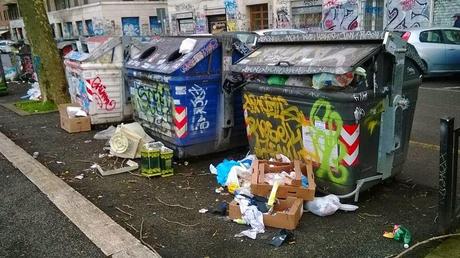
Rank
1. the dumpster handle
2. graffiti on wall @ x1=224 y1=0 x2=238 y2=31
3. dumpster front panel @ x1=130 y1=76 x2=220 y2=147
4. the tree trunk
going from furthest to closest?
1. graffiti on wall @ x1=224 y1=0 x2=238 y2=31
2. the tree trunk
3. dumpster front panel @ x1=130 y1=76 x2=220 y2=147
4. the dumpster handle

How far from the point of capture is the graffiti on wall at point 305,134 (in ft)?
11.9

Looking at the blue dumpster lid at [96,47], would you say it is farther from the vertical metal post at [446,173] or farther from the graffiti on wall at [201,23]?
the graffiti on wall at [201,23]

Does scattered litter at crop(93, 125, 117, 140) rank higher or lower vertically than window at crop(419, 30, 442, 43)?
lower

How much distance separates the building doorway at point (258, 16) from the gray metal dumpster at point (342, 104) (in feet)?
60.5

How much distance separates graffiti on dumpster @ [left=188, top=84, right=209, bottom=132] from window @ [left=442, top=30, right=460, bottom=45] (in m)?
9.63

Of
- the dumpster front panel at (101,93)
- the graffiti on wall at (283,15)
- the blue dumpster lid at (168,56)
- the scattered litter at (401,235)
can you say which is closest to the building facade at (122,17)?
the graffiti on wall at (283,15)

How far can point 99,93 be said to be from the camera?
7.04m

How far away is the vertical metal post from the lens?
304 centimetres

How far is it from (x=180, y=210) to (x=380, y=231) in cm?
171

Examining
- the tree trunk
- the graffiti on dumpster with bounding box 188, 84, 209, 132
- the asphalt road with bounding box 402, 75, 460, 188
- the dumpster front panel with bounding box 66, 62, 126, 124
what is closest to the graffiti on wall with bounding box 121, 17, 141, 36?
the tree trunk

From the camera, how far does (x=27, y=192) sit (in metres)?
4.54

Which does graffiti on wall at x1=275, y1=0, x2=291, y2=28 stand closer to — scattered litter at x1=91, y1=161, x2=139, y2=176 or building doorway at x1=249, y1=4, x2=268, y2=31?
building doorway at x1=249, y1=4, x2=268, y2=31

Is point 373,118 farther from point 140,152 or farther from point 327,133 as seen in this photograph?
point 140,152

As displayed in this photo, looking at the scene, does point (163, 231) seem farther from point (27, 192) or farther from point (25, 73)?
point (25, 73)
